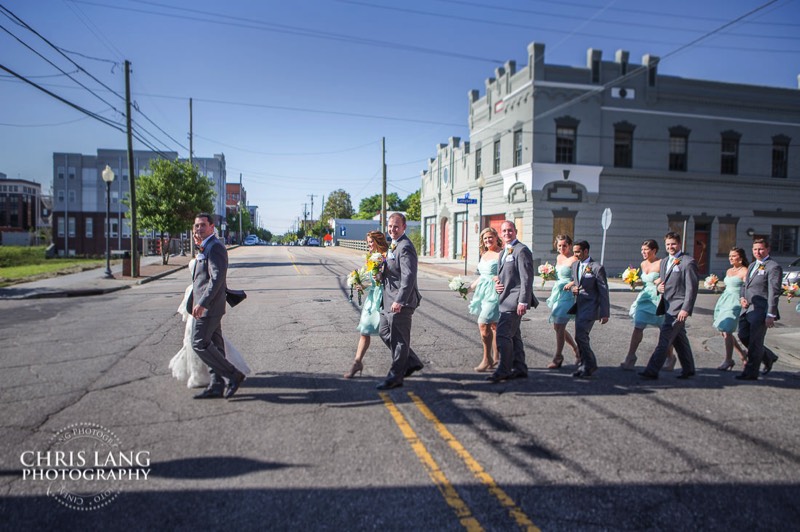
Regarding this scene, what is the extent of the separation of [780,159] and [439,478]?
1222 inches

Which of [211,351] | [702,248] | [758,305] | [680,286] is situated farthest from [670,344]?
[702,248]

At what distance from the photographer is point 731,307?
A: 23.9ft

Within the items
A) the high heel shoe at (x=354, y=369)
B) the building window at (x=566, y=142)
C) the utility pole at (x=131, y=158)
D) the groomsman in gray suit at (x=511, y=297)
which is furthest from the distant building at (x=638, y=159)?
the high heel shoe at (x=354, y=369)

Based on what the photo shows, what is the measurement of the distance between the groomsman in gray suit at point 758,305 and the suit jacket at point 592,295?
1.92 metres

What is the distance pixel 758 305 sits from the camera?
267 inches

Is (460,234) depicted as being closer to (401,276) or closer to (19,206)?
(401,276)

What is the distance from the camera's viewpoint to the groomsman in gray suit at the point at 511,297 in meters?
6.11

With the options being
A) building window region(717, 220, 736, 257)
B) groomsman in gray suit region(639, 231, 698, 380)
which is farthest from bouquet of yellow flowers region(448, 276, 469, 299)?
building window region(717, 220, 736, 257)

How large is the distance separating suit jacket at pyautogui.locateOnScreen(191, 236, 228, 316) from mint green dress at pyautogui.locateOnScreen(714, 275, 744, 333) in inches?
260

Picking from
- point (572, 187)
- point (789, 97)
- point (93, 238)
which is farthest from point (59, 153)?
point (789, 97)

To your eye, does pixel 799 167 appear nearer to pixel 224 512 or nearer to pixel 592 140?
pixel 592 140

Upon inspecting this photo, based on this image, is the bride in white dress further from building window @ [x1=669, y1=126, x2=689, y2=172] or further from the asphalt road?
building window @ [x1=669, y1=126, x2=689, y2=172]

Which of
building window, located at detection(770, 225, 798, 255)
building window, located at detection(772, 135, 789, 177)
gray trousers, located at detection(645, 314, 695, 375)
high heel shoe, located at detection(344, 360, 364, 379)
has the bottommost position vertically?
high heel shoe, located at detection(344, 360, 364, 379)

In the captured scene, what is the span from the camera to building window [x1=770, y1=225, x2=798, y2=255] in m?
27.0
